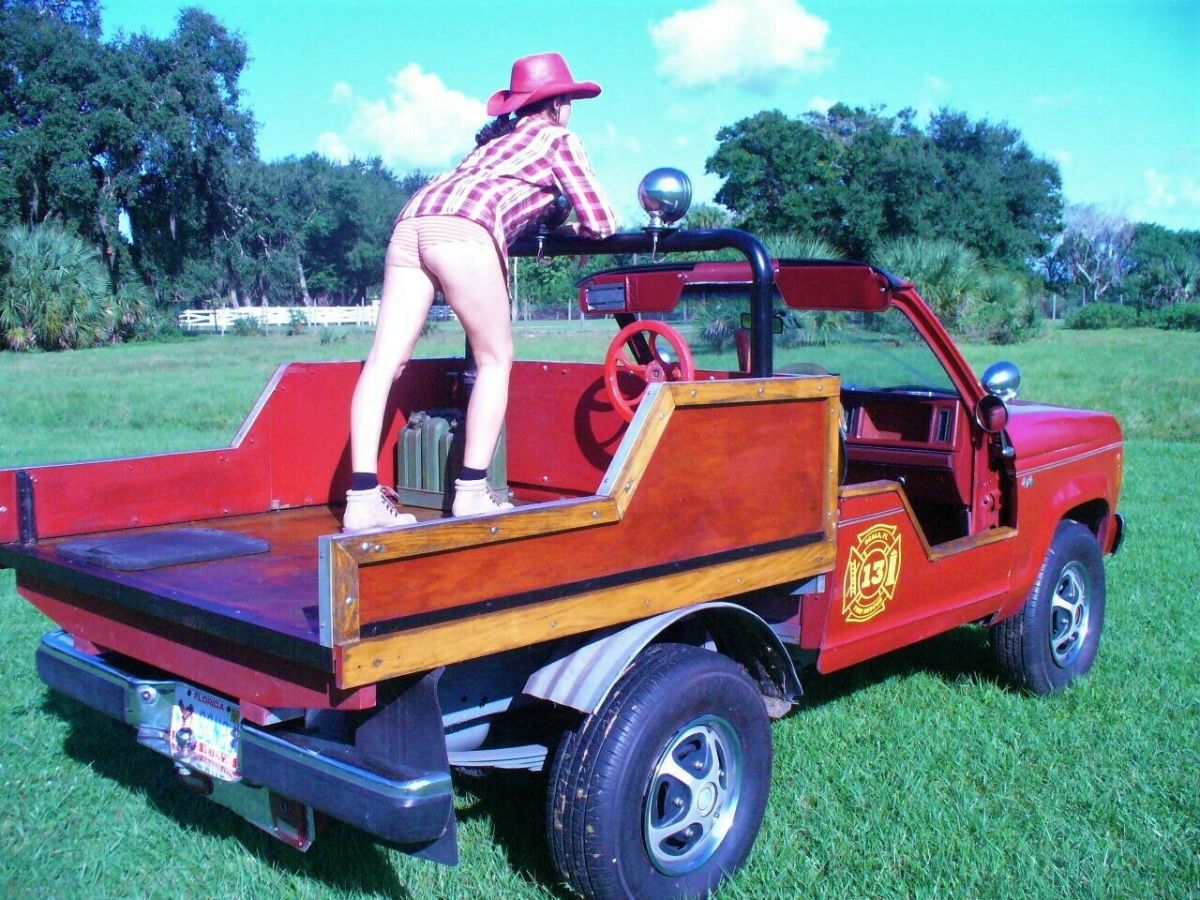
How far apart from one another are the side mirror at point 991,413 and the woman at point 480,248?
Result: 1778mm

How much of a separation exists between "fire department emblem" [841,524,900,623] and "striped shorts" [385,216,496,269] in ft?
5.07

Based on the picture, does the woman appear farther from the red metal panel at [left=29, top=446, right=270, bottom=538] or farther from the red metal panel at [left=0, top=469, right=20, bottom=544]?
the red metal panel at [left=0, top=469, right=20, bottom=544]

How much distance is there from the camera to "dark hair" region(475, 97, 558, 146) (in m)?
3.67

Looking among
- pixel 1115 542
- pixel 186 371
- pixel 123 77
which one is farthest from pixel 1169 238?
pixel 1115 542

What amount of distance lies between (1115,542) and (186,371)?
20687 millimetres

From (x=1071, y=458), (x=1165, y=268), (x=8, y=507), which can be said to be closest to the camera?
(x=8, y=507)

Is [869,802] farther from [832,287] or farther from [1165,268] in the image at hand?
[1165,268]

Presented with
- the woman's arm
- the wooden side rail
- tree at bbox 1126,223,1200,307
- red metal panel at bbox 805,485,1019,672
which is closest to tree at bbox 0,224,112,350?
the woman's arm

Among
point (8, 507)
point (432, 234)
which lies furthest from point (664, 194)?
point (8, 507)

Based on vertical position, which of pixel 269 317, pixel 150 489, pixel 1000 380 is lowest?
pixel 150 489

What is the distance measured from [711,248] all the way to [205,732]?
1.94 metres

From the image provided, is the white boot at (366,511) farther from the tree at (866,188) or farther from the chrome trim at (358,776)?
the tree at (866,188)

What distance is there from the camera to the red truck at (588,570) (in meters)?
2.77

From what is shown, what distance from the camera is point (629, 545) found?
3.08 metres
